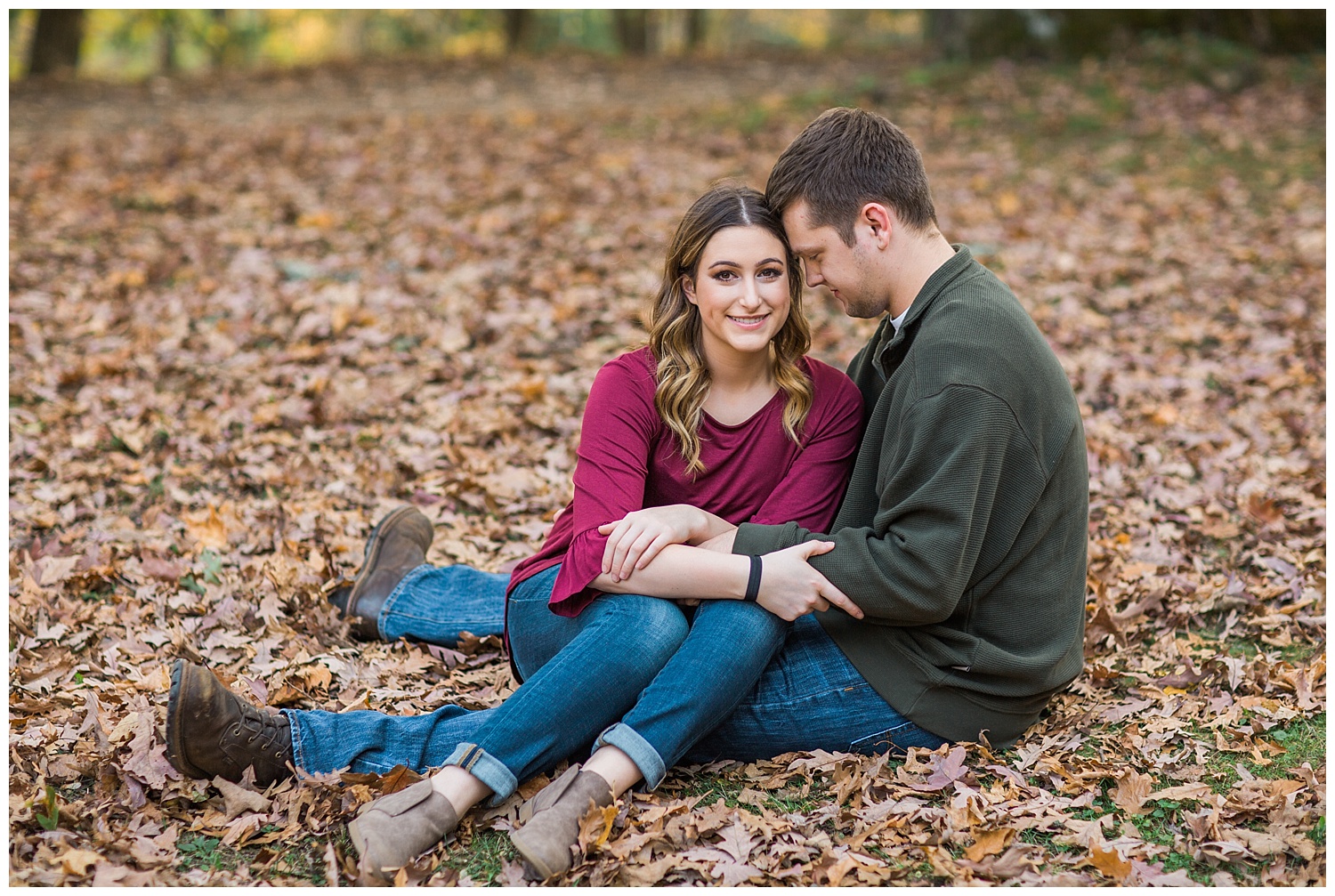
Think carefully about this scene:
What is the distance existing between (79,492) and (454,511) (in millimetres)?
1798

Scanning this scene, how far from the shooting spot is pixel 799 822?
3.12 meters

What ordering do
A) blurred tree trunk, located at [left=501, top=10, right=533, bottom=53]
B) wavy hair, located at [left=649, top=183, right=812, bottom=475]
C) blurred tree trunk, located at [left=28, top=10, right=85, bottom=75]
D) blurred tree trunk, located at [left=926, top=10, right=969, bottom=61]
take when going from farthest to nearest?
1. blurred tree trunk, located at [left=501, top=10, right=533, bottom=53]
2. blurred tree trunk, located at [left=28, top=10, right=85, bottom=75]
3. blurred tree trunk, located at [left=926, top=10, right=969, bottom=61]
4. wavy hair, located at [left=649, top=183, right=812, bottom=475]

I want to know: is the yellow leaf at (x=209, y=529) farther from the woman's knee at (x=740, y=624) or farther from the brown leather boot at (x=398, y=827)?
the woman's knee at (x=740, y=624)

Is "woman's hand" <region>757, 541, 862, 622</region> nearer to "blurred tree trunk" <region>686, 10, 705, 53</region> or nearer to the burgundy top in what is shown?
the burgundy top

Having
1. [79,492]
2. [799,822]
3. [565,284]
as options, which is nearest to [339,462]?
[79,492]

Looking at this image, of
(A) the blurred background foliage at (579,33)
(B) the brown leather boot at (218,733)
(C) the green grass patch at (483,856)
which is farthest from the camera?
(A) the blurred background foliage at (579,33)

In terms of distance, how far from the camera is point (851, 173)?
10.6ft

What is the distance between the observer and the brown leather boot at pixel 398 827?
2842 millimetres

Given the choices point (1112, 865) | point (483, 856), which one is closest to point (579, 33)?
point (483, 856)

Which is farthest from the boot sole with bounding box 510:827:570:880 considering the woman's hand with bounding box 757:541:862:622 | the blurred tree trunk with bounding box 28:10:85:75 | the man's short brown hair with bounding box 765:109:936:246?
the blurred tree trunk with bounding box 28:10:85:75

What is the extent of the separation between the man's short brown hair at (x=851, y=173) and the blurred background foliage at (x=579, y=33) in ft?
37.7

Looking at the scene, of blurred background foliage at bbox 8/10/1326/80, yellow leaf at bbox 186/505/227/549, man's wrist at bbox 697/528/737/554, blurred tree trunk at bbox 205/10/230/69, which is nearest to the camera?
man's wrist at bbox 697/528/737/554

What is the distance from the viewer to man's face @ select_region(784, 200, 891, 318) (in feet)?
10.9

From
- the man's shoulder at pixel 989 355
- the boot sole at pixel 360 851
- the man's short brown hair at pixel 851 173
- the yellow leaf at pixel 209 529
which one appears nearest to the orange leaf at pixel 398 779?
the boot sole at pixel 360 851
